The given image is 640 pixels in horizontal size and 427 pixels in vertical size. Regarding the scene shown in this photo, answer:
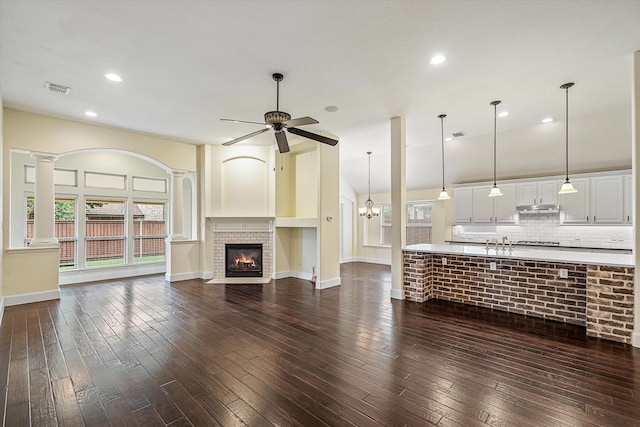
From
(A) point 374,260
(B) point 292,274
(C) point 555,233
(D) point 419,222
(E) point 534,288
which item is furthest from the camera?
(A) point 374,260

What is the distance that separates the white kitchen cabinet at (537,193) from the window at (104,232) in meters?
10.2

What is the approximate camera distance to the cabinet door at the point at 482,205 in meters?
7.76

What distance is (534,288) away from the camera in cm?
Answer: 430

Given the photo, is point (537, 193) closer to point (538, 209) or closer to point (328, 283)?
point (538, 209)

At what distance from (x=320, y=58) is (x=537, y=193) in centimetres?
662

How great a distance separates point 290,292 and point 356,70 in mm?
4144

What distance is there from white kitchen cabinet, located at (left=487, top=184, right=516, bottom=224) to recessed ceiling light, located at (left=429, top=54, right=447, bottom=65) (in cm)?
551

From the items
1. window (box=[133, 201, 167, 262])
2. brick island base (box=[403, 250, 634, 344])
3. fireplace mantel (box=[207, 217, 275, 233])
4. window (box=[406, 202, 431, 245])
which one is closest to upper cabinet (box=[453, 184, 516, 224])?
window (box=[406, 202, 431, 245])

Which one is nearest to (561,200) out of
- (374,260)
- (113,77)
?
(374,260)

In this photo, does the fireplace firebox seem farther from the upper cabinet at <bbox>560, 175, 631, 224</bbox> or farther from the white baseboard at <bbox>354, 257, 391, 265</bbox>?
the upper cabinet at <bbox>560, 175, 631, 224</bbox>

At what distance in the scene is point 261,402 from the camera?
7.36 feet

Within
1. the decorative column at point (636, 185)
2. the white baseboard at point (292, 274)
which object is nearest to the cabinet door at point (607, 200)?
the decorative column at point (636, 185)

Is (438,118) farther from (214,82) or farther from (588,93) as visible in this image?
(214,82)

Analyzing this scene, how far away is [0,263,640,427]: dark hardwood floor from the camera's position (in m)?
2.11
